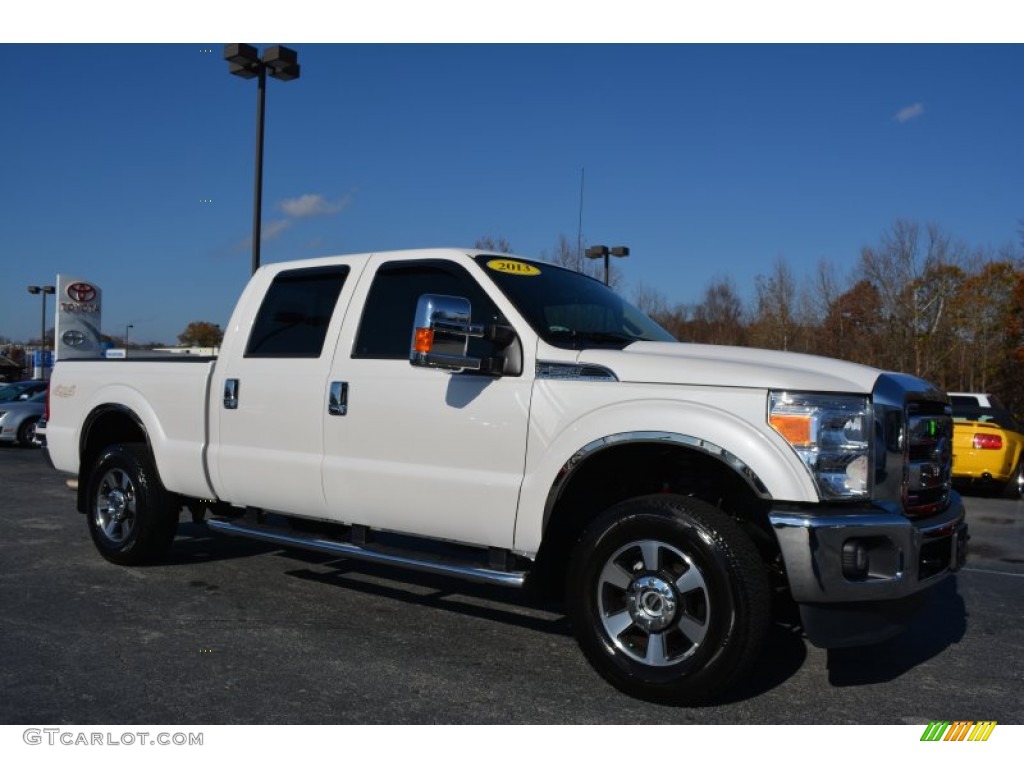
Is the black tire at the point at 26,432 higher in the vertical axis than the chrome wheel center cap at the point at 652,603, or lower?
lower

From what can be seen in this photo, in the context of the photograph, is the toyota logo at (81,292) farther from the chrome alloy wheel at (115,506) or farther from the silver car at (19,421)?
the chrome alloy wheel at (115,506)

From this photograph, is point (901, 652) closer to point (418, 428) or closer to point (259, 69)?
point (418, 428)

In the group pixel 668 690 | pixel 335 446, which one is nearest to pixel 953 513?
pixel 668 690

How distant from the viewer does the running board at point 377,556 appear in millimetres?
4332

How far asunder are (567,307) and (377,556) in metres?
1.64

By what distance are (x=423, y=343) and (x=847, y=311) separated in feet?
93.1

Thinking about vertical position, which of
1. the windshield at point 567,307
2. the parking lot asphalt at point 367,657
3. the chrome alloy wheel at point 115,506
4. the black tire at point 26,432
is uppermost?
the windshield at point 567,307

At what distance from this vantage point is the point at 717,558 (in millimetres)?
3713

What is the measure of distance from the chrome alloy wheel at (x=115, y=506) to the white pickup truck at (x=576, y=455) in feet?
0.95

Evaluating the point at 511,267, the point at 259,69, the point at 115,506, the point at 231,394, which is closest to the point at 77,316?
the point at 259,69

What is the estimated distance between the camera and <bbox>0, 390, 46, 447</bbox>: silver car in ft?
61.3

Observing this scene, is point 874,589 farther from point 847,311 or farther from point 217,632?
point 847,311
